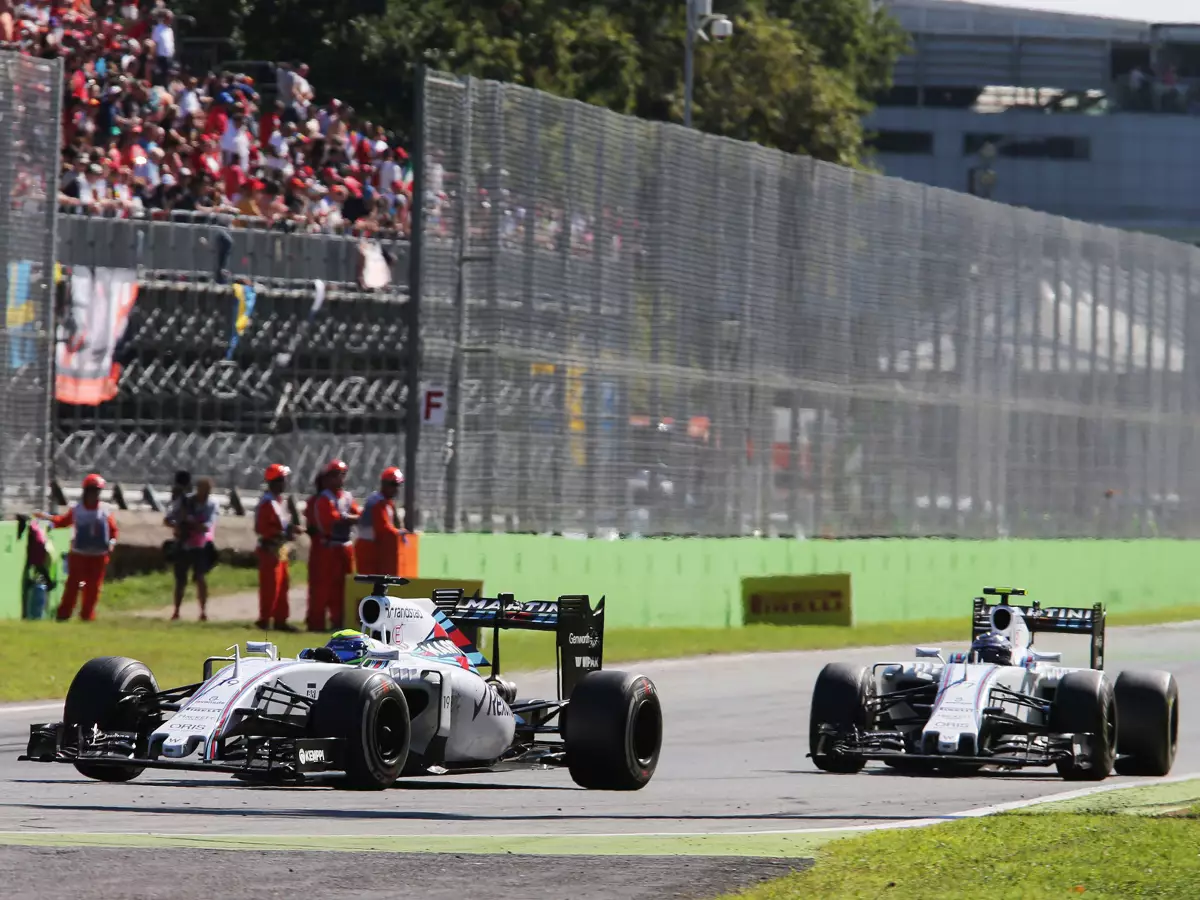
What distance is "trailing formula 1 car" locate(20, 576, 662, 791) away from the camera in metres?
11.2

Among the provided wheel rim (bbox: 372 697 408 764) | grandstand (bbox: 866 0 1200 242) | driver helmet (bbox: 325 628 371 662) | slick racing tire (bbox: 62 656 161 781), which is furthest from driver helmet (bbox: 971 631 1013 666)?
grandstand (bbox: 866 0 1200 242)

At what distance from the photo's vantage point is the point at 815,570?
3042 centimetres

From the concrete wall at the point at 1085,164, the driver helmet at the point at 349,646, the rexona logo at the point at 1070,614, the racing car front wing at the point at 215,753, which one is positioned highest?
the concrete wall at the point at 1085,164

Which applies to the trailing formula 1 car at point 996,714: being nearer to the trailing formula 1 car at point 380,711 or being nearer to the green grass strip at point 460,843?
the trailing formula 1 car at point 380,711

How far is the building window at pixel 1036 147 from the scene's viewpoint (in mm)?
95125

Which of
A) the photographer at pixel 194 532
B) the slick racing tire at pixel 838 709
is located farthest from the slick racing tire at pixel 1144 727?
the photographer at pixel 194 532

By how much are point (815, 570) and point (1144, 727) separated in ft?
51.6

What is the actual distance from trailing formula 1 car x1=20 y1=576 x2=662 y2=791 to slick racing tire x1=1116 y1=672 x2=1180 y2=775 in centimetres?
354

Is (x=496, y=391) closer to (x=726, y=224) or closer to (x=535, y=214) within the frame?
(x=535, y=214)

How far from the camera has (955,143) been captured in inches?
3775

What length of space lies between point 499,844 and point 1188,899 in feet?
9.23

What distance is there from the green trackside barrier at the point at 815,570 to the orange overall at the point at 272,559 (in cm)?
146

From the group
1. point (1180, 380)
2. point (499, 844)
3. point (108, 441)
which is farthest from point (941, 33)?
point (499, 844)

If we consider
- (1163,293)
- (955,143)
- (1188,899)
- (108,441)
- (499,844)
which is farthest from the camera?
(955,143)
